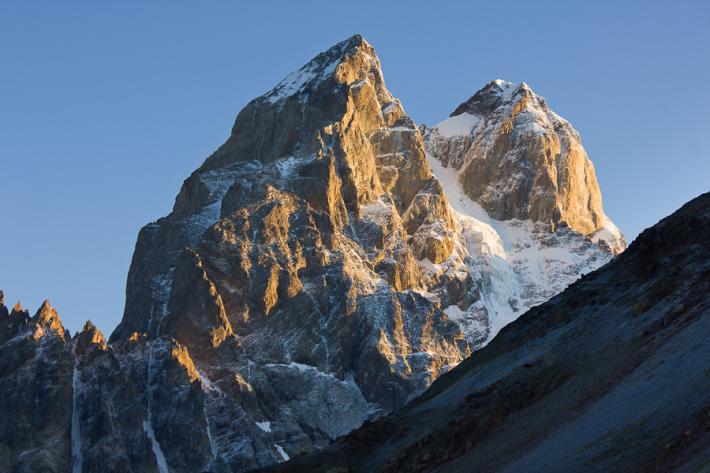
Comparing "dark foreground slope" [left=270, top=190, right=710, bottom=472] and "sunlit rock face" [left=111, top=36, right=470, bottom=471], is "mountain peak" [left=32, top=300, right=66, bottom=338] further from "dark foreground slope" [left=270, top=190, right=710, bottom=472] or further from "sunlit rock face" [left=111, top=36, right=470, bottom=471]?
"dark foreground slope" [left=270, top=190, right=710, bottom=472]

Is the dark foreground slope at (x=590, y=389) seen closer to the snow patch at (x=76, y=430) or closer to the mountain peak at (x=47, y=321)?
the snow patch at (x=76, y=430)

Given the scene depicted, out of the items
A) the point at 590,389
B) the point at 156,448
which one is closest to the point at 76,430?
the point at 156,448

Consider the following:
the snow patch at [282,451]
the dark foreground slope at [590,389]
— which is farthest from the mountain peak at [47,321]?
the dark foreground slope at [590,389]

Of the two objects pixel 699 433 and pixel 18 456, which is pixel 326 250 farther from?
pixel 699 433

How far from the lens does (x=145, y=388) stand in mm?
169250

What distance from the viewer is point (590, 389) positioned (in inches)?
2591

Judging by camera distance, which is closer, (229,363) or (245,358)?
(229,363)

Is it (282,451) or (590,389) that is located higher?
(282,451)

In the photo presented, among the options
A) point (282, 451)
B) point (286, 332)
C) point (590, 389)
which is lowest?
point (590, 389)

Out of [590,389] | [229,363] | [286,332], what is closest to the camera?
[590,389]

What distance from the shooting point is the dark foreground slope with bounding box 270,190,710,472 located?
53500 millimetres

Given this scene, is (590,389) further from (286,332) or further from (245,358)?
(286,332)

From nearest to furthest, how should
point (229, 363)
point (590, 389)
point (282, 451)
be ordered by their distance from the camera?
point (590, 389) < point (282, 451) < point (229, 363)

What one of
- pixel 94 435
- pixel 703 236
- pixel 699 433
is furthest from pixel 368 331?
pixel 699 433
